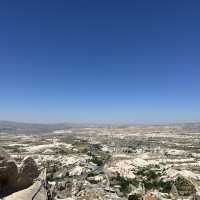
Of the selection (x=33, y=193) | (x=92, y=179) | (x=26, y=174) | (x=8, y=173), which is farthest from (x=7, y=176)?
(x=92, y=179)

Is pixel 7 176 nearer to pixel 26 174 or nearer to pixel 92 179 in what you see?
pixel 26 174

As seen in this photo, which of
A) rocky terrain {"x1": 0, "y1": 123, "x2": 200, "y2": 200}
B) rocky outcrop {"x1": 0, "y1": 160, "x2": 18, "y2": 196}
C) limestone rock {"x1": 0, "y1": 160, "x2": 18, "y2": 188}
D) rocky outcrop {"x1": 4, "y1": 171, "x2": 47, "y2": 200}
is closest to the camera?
rocky outcrop {"x1": 4, "y1": 171, "x2": 47, "y2": 200}

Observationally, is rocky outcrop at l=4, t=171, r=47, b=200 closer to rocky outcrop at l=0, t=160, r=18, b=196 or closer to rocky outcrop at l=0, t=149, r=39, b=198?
rocky outcrop at l=0, t=149, r=39, b=198

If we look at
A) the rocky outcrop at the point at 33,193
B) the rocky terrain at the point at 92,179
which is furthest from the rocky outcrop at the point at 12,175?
the rocky outcrop at the point at 33,193

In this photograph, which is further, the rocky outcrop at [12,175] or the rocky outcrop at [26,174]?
the rocky outcrop at [26,174]

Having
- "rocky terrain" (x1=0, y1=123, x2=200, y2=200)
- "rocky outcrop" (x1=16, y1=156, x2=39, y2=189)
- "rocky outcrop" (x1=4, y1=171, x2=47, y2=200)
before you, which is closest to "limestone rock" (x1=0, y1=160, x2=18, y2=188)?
"rocky terrain" (x1=0, y1=123, x2=200, y2=200)

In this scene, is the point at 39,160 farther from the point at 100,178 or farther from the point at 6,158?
the point at 6,158

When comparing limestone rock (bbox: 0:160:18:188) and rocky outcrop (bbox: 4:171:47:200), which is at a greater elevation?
limestone rock (bbox: 0:160:18:188)

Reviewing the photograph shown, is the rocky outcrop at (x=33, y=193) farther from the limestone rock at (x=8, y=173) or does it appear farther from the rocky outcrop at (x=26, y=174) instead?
the limestone rock at (x=8, y=173)

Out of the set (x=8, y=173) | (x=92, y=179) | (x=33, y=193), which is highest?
(x=8, y=173)

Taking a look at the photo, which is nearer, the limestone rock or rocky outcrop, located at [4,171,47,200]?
rocky outcrop, located at [4,171,47,200]
